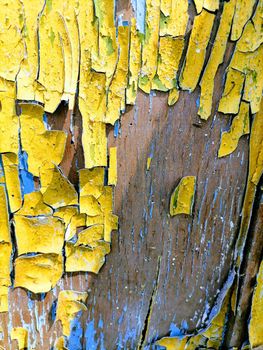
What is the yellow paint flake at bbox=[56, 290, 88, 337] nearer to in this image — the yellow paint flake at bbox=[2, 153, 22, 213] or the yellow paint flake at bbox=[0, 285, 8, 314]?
the yellow paint flake at bbox=[0, 285, 8, 314]

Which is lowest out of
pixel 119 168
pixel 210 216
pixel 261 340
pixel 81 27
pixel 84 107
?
pixel 261 340

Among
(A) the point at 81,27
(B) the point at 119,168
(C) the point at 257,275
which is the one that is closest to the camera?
(A) the point at 81,27

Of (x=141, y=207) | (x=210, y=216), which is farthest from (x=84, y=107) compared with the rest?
(x=210, y=216)

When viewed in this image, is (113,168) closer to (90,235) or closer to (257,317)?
(90,235)

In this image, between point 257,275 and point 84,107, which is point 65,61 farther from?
point 257,275

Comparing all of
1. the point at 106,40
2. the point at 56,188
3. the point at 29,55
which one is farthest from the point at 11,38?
the point at 56,188

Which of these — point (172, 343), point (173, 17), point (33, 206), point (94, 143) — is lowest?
point (172, 343)
